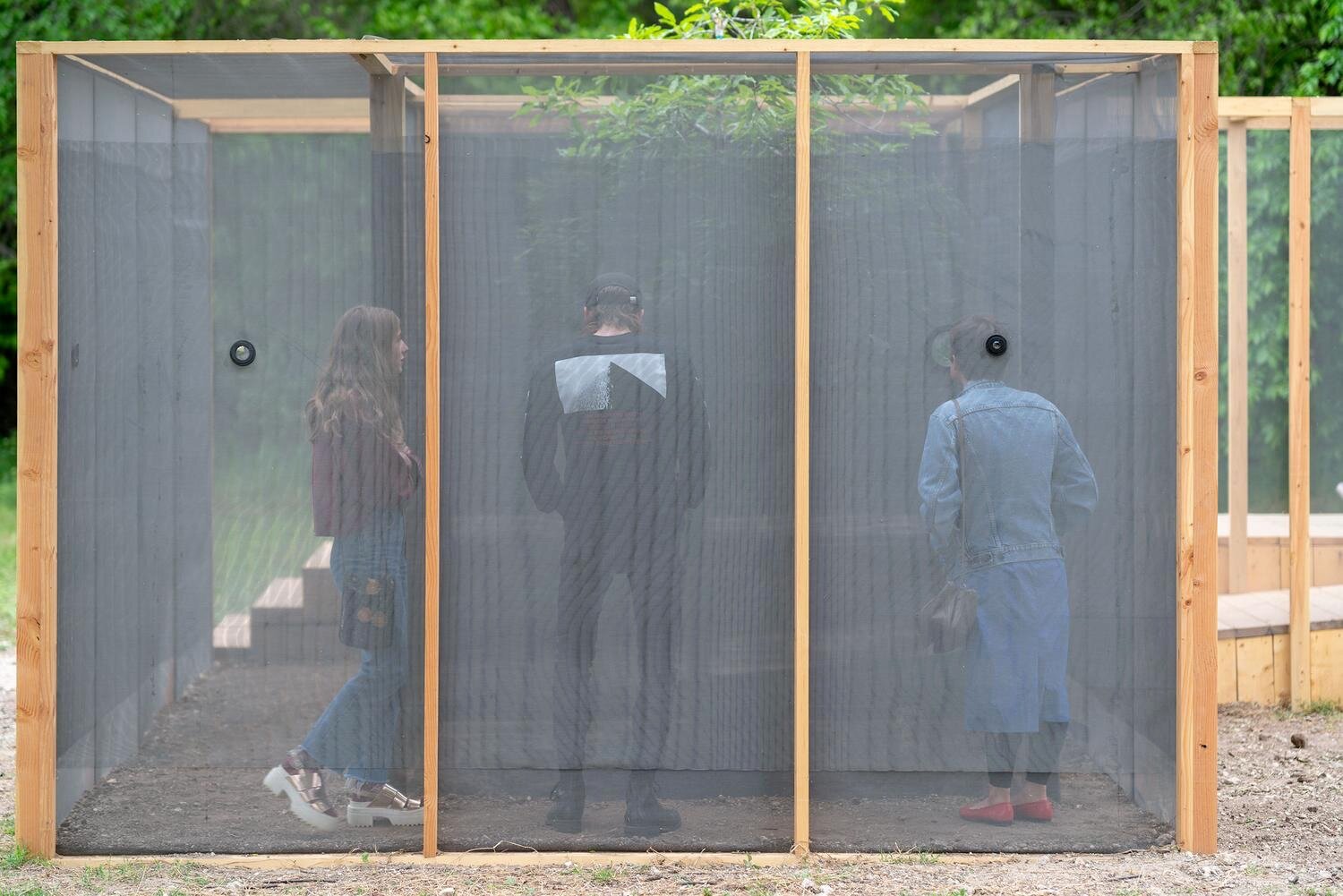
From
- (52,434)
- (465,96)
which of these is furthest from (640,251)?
(52,434)

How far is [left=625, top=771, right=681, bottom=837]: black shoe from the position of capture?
14.3 feet

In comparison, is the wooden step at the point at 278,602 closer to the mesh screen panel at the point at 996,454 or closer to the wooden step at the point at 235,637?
the wooden step at the point at 235,637

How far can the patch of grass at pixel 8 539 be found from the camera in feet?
26.6

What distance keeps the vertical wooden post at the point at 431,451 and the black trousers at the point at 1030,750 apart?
5.45ft

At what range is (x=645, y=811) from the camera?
4355 mm

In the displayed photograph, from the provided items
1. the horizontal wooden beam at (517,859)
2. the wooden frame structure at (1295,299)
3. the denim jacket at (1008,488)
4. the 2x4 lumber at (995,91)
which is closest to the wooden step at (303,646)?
the horizontal wooden beam at (517,859)

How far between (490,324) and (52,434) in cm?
133

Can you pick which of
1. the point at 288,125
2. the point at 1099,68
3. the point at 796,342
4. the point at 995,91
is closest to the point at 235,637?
the point at 288,125

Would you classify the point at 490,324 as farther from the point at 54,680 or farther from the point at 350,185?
the point at 54,680

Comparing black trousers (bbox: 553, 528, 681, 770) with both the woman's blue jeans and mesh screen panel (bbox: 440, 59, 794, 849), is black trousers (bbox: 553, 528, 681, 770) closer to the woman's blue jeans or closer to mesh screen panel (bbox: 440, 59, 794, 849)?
mesh screen panel (bbox: 440, 59, 794, 849)

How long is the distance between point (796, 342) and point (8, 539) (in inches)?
385

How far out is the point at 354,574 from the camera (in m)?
4.31

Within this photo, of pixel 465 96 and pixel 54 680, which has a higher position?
pixel 465 96

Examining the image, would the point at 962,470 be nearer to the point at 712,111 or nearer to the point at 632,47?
the point at 712,111
